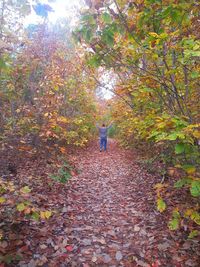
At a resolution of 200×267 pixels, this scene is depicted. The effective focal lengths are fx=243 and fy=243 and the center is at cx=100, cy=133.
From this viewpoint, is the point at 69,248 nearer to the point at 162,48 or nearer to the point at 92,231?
the point at 92,231

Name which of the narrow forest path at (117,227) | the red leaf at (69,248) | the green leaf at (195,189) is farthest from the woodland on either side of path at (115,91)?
the red leaf at (69,248)

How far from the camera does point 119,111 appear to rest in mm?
12398

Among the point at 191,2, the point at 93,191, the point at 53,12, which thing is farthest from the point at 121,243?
the point at 191,2

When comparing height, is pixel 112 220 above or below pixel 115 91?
below

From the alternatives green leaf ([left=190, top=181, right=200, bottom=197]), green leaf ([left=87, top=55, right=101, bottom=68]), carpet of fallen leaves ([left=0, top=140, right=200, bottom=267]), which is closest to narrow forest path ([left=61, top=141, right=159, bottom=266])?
carpet of fallen leaves ([left=0, top=140, right=200, bottom=267])

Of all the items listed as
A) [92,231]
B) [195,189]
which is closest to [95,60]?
[195,189]

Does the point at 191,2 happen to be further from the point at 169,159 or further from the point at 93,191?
the point at 93,191

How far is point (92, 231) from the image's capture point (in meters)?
4.23

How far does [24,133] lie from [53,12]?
4.58 meters

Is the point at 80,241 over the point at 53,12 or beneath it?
beneath

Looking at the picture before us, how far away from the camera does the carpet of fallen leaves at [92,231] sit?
3.41 metres

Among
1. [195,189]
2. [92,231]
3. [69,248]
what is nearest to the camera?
[195,189]

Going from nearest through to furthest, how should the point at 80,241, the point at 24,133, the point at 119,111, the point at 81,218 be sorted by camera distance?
the point at 80,241
the point at 81,218
the point at 24,133
the point at 119,111

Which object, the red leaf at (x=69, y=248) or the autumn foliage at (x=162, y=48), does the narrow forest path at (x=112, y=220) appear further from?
the autumn foliage at (x=162, y=48)
